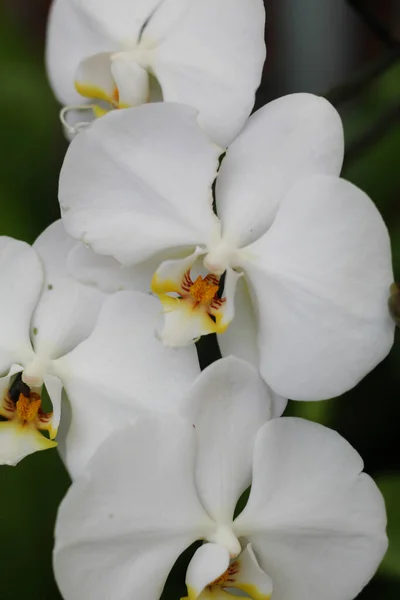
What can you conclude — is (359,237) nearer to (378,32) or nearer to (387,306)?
(387,306)

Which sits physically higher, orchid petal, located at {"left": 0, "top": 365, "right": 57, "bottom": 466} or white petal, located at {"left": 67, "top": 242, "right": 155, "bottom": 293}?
white petal, located at {"left": 67, "top": 242, "right": 155, "bottom": 293}

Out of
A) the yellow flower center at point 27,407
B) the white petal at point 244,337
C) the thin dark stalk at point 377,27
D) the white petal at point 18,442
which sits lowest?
the white petal at point 18,442

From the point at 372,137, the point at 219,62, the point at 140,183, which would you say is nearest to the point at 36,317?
the point at 140,183

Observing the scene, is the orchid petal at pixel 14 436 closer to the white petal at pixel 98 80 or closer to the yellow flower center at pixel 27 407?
the yellow flower center at pixel 27 407

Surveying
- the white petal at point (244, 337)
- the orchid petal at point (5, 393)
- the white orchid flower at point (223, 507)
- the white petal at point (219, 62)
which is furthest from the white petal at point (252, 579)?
the white petal at point (219, 62)

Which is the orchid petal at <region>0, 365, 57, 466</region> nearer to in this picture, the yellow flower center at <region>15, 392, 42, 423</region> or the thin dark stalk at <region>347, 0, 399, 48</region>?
the yellow flower center at <region>15, 392, 42, 423</region>

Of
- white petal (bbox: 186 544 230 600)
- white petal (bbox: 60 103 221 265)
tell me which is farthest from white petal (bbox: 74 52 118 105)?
white petal (bbox: 186 544 230 600)

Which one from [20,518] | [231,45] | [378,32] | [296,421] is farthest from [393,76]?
[20,518]
